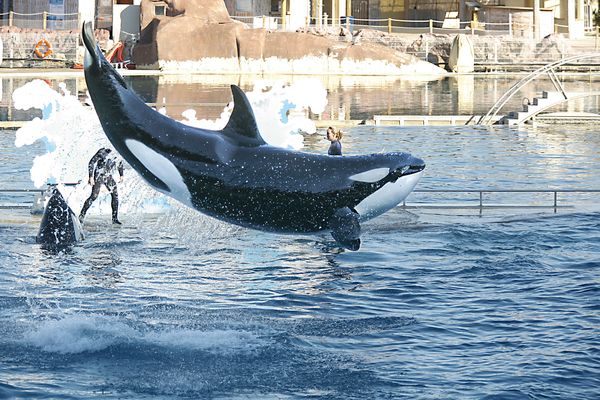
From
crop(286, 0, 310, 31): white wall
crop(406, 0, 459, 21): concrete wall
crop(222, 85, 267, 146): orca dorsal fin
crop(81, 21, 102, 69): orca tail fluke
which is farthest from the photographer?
crop(406, 0, 459, 21): concrete wall

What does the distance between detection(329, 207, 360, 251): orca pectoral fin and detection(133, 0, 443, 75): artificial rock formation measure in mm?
46266

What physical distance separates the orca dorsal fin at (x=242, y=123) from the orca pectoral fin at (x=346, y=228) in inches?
44.9

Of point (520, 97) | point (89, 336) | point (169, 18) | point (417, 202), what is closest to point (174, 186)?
point (89, 336)

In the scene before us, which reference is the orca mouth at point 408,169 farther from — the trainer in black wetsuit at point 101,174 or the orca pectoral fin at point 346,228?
the trainer in black wetsuit at point 101,174

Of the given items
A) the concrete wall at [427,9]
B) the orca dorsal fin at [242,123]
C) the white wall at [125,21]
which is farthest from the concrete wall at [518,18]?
the orca dorsal fin at [242,123]

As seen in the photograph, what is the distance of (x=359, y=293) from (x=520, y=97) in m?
37.9

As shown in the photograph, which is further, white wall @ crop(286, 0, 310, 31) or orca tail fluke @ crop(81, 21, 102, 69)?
A: white wall @ crop(286, 0, 310, 31)

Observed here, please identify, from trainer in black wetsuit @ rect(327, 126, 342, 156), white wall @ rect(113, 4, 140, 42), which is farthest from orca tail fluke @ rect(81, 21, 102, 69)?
white wall @ rect(113, 4, 140, 42)

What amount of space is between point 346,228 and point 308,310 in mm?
1094

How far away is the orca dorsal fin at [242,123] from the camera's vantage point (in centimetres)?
1098

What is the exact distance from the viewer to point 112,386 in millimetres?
9055

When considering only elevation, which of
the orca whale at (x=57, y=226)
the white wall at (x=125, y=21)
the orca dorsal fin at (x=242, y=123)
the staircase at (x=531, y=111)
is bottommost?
the orca whale at (x=57, y=226)

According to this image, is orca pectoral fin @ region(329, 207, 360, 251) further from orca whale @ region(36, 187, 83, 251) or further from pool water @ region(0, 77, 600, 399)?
orca whale @ region(36, 187, 83, 251)

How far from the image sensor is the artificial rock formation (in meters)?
56.8
